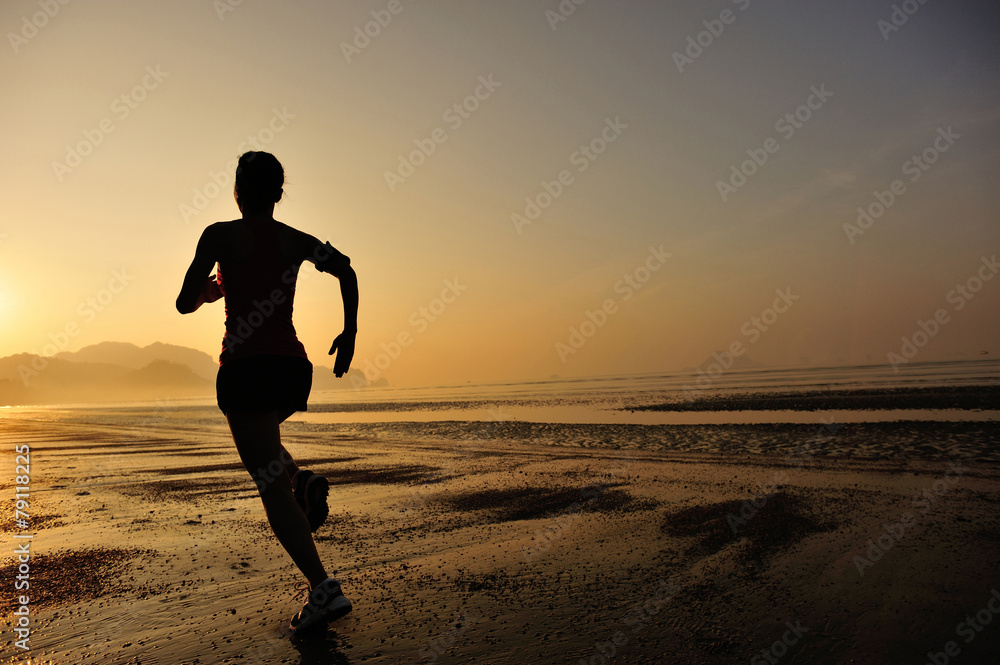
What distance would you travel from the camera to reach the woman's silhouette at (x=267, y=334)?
2.76m

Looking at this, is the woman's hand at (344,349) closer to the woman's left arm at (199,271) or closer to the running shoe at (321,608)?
the woman's left arm at (199,271)

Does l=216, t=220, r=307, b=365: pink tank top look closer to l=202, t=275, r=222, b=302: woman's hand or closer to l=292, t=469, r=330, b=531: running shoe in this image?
l=202, t=275, r=222, b=302: woman's hand

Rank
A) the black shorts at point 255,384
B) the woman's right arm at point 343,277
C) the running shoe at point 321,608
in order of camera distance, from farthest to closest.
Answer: the woman's right arm at point 343,277, the running shoe at point 321,608, the black shorts at point 255,384

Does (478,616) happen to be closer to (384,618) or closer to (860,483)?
(384,618)

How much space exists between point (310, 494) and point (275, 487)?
0.29 meters

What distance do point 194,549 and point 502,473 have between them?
5471 millimetres

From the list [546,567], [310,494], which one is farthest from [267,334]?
[546,567]

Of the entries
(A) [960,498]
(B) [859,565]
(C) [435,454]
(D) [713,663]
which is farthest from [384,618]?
(C) [435,454]

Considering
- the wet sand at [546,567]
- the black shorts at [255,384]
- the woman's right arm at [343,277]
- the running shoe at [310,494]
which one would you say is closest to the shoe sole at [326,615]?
the wet sand at [546,567]

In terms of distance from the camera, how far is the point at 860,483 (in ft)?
24.3

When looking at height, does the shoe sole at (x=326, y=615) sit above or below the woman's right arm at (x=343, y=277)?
below

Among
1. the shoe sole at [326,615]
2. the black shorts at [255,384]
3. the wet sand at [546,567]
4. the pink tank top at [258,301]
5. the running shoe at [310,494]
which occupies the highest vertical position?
the pink tank top at [258,301]

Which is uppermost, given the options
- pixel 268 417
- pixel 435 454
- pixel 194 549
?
pixel 268 417

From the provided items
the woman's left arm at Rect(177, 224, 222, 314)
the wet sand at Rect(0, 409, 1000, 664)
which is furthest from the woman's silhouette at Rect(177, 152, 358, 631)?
the wet sand at Rect(0, 409, 1000, 664)
